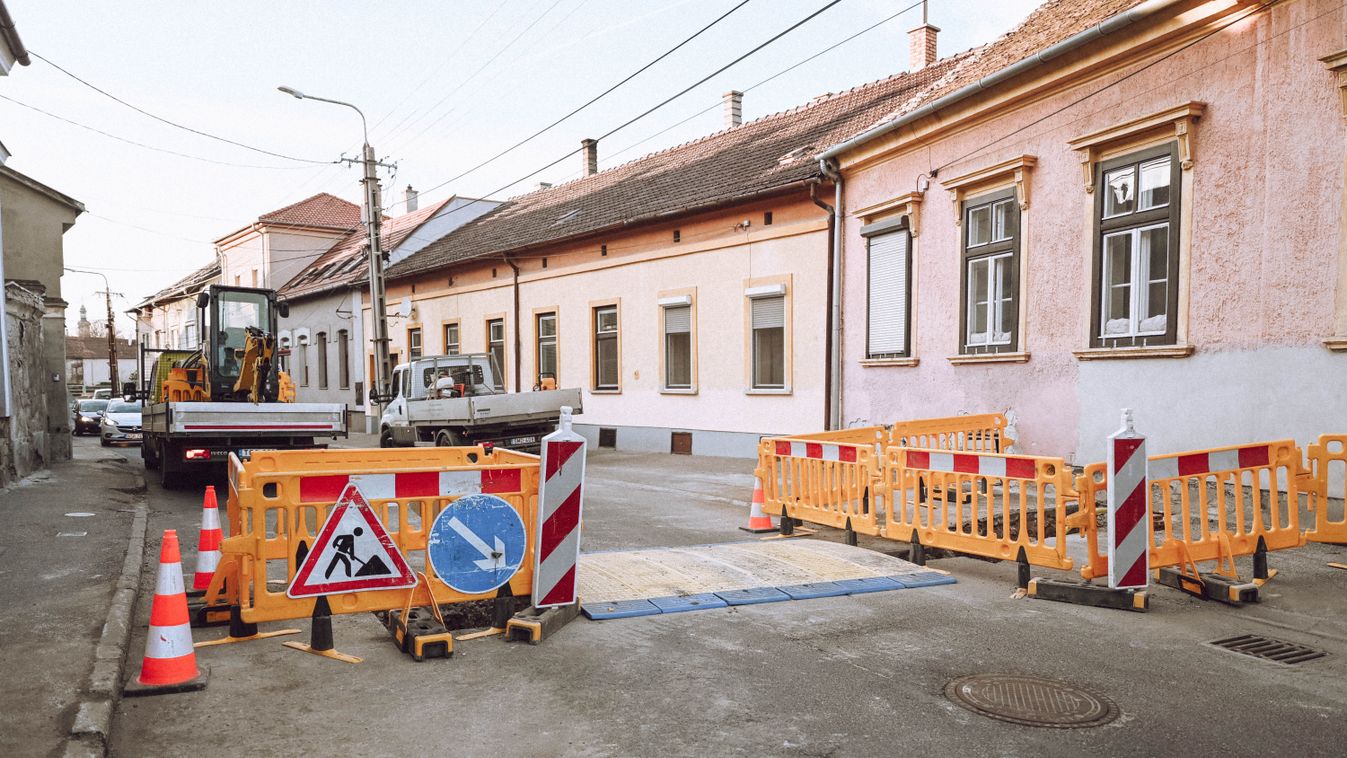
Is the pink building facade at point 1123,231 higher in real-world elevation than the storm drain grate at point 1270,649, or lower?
higher

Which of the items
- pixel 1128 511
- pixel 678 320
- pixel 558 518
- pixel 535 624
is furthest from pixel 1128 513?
pixel 678 320

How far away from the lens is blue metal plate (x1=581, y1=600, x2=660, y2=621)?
5.59 m

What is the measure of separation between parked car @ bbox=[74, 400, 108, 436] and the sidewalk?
21.8m

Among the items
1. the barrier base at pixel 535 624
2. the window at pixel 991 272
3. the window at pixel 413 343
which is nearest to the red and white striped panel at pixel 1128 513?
the barrier base at pixel 535 624

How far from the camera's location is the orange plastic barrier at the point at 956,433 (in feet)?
32.4

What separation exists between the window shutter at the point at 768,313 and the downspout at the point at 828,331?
128 centimetres

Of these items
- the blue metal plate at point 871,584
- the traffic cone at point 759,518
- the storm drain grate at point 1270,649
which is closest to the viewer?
the storm drain grate at point 1270,649

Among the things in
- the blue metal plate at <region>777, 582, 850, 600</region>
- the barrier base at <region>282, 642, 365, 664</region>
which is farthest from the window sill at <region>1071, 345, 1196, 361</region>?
the barrier base at <region>282, 642, 365, 664</region>

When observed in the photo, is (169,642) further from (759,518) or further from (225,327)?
(225,327)

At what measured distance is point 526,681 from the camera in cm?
449

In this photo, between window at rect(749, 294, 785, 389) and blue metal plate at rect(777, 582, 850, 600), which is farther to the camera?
window at rect(749, 294, 785, 389)

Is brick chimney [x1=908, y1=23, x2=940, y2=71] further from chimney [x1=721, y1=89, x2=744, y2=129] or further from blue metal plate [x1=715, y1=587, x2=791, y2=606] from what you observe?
blue metal plate [x1=715, y1=587, x2=791, y2=606]

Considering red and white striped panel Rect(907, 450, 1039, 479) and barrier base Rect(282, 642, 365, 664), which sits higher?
red and white striped panel Rect(907, 450, 1039, 479)

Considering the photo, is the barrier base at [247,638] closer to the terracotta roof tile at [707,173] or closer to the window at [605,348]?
the terracotta roof tile at [707,173]
